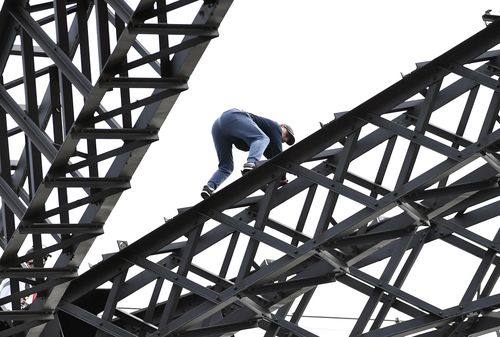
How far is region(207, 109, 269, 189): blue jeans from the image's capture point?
13.3 metres

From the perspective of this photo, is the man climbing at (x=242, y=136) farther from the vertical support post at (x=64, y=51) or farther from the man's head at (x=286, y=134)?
the vertical support post at (x=64, y=51)

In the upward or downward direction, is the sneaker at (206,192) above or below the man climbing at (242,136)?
below

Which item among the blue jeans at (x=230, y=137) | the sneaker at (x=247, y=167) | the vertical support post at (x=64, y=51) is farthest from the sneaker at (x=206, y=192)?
the vertical support post at (x=64, y=51)

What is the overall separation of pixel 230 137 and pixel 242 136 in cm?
32

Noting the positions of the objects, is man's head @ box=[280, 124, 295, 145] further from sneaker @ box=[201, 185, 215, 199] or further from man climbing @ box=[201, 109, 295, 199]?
sneaker @ box=[201, 185, 215, 199]

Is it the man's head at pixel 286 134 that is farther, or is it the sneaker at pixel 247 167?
the man's head at pixel 286 134

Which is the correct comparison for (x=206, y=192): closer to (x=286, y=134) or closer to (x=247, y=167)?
(x=247, y=167)

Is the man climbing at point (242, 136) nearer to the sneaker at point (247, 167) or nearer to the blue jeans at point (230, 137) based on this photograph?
the blue jeans at point (230, 137)

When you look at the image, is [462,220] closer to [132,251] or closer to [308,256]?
[308,256]

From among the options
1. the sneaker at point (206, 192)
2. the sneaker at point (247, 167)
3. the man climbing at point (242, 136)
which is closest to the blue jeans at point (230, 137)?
the man climbing at point (242, 136)

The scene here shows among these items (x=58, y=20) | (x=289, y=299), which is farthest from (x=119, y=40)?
(x=289, y=299)

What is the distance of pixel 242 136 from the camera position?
1346 centimetres

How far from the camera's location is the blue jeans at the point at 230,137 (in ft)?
43.6

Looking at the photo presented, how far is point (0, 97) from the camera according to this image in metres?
11.7
